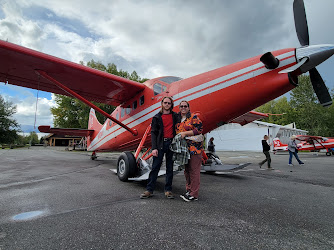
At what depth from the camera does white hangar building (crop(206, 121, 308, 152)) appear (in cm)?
2602

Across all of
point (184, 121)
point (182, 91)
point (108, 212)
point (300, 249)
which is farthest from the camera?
point (182, 91)

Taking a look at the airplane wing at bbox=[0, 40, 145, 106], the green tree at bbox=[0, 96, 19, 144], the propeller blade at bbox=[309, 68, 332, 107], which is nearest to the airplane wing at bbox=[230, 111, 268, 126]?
the propeller blade at bbox=[309, 68, 332, 107]

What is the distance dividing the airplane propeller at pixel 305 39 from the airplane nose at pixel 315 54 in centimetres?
53

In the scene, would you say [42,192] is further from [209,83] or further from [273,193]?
[273,193]

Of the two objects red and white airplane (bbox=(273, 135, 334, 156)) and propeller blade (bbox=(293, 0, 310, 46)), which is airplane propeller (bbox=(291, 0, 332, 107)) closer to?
propeller blade (bbox=(293, 0, 310, 46))

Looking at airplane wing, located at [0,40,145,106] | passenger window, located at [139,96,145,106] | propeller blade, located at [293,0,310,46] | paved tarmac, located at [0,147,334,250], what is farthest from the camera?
passenger window, located at [139,96,145,106]

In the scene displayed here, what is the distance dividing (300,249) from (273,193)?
7.46 ft

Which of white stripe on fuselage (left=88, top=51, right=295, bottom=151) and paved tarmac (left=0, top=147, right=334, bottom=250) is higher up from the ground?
white stripe on fuselage (left=88, top=51, right=295, bottom=151)

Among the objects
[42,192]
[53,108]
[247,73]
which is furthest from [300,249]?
[53,108]

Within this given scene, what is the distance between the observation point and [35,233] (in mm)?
1773

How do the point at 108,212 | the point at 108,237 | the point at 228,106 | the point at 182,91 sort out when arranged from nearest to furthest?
1. the point at 108,237
2. the point at 108,212
3. the point at 228,106
4. the point at 182,91

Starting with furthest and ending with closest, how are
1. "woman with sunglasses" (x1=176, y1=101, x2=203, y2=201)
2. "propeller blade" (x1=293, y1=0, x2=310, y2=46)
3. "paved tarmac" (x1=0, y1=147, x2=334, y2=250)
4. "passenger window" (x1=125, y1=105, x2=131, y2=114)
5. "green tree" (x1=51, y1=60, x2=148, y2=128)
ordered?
"green tree" (x1=51, y1=60, x2=148, y2=128), "passenger window" (x1=125, y1=105, x2=131, y2=114), "propeller blade" (x1=293, y1=0, x2=310, y2=46), "woman with sunglasses" (x1=176, y1=101, x2=203, y2=201), "paved tarmac" (x1=0, y1=147, x2=334, y2=250)

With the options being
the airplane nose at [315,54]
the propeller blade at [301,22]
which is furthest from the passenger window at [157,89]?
the propeller blade at [301,22]

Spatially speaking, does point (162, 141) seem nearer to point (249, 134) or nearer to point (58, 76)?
point (58, 76)
